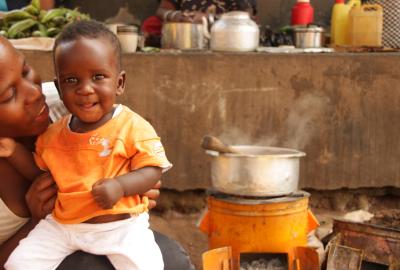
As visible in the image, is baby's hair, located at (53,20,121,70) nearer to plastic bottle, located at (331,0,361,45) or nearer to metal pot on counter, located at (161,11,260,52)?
metal pot on counter, located at (161,11,260,52)

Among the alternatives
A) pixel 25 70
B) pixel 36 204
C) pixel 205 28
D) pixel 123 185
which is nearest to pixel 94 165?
pixel 123 185

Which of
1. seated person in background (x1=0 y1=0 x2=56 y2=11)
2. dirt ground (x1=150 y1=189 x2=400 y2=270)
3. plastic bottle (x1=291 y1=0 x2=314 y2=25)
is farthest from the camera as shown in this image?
seated person in background (x1=0 y1=0 x2=56 y2=11)

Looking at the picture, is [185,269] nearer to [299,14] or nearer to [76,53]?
[76,53]

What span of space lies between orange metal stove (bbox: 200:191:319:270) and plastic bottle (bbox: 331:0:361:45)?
6.04 feet

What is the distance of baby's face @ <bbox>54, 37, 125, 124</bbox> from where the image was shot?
171 centimetres

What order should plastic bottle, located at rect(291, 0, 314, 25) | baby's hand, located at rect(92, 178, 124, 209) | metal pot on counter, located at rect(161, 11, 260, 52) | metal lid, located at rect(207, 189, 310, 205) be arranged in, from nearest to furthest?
1. baby's hand, located at rect(92, 178, 124, 209)
2. metal lid, located at rect(207, 189, 310, 205)
3. metal pot on counter, located at rect(161, 11, 260, 52)
4. plastic bottle, located at rect(291, 0, 314, 25)

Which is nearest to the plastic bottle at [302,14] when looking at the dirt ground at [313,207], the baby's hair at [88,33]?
the dirt ground at [313,207]

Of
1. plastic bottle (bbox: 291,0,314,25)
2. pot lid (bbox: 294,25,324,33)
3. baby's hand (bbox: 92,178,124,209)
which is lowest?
baby's hand (bbox: 92,178,124,209)

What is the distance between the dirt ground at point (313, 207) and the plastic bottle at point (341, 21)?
1140 mm

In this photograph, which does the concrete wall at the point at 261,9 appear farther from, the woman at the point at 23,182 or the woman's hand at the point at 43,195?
the woman's hand at the point at 43,195

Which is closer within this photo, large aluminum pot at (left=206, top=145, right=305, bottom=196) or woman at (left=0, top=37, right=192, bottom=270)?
woman at (left=0, top=37, right=192, bottom=270)

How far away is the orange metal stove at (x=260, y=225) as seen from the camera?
2.81 meters

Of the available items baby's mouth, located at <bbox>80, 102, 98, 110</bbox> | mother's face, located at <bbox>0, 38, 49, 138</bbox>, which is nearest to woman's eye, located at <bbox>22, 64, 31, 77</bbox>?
mother's face, located at <bbox>0, 38, 49, 138</bbox>

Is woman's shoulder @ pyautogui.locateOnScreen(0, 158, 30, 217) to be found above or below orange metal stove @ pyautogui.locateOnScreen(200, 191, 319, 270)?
above
